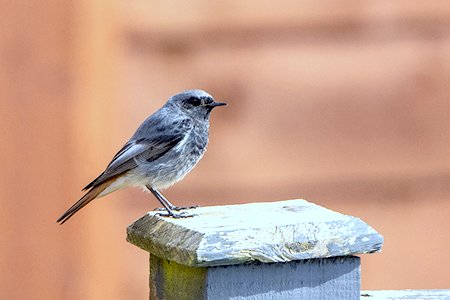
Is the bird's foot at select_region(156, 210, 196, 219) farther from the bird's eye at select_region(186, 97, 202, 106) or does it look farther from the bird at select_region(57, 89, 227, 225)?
the bird's eye at select_region(186, 97, 202, 106)

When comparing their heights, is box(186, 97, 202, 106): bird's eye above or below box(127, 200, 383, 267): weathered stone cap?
above

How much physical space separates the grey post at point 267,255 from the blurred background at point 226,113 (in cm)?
239

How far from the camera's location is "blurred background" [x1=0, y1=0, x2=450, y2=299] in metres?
4.79

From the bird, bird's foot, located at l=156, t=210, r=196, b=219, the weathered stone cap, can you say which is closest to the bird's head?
the bird

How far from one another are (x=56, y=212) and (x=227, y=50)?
3.04 feet

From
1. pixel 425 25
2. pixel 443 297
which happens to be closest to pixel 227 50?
pixel 425 25

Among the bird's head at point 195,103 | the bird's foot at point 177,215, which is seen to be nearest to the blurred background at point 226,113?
the bird's head at point 195,103

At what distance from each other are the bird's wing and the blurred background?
921mm

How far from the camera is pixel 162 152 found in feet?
12.8

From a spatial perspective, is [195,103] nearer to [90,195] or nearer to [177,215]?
[90,195]

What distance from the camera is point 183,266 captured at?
2.45 meters

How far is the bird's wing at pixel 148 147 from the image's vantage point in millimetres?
3812

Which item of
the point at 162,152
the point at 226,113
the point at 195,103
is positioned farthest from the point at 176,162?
the point at 226,113

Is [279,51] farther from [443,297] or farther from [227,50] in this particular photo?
[443,297]
